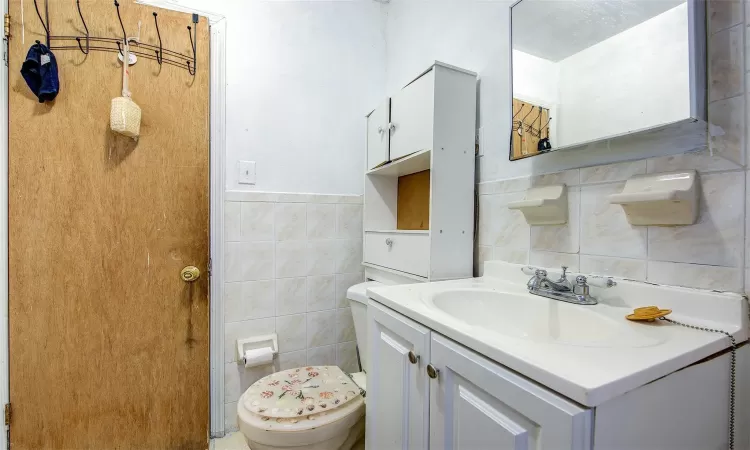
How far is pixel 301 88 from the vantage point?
156 centimetres

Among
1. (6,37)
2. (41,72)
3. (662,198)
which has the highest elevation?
(6,37)

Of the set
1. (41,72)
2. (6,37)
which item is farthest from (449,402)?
(6,37)

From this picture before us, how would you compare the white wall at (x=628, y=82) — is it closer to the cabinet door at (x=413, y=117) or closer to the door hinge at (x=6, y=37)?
the cabinet door at (x=413, y=117)

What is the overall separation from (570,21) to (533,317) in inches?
33.1

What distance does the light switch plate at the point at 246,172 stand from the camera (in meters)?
1.42

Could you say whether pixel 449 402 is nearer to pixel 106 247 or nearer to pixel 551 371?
pixel 551 371

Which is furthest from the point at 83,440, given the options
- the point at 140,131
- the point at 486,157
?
the point at 486,157

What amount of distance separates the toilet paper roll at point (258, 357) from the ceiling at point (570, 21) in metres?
1.55

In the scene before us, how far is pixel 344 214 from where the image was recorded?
164cm

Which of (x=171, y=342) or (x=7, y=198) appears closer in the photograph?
(x=7, y=198)

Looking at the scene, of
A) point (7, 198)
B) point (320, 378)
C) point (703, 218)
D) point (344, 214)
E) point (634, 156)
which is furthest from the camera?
point (344, 214)

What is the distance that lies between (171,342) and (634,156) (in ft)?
5.64

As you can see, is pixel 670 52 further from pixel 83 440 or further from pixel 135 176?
pixel 83 440

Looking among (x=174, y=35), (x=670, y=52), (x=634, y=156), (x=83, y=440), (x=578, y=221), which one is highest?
(x=174, y=35)
